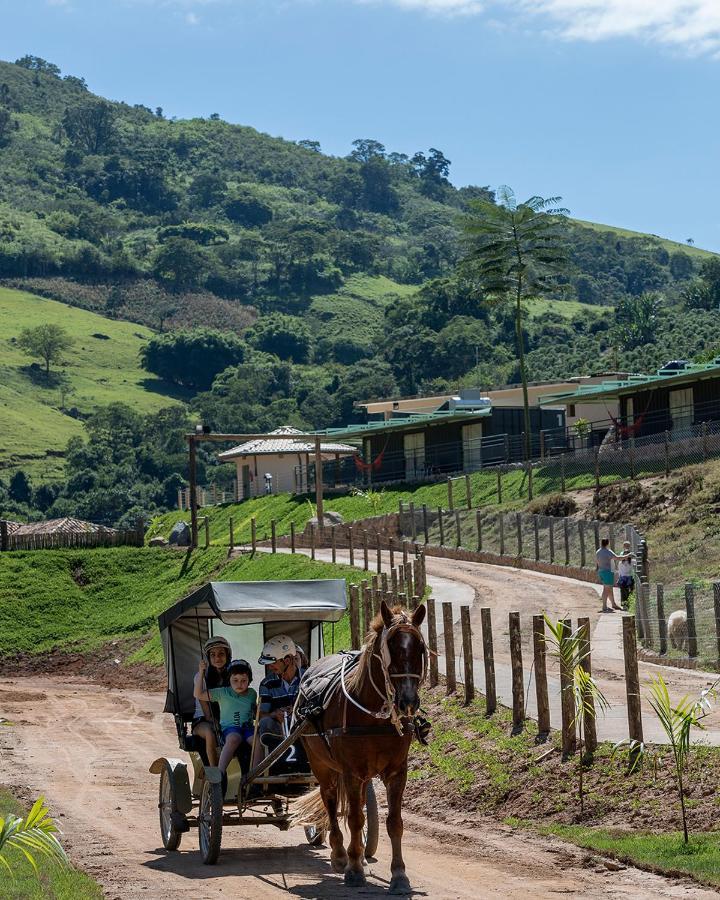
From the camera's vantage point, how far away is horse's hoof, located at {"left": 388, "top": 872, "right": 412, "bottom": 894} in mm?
12875

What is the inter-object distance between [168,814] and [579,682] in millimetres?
4692

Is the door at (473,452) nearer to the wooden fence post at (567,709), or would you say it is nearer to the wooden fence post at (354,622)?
the wooden fence post at (354,622)

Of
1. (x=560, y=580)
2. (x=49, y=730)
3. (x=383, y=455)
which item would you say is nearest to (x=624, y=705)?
(x=49, y=730)

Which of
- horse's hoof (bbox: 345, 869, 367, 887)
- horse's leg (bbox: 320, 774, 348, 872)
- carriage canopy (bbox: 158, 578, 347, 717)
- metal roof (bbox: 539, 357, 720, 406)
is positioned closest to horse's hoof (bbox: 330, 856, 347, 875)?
horse's leg (bbox: 320, 774, 348, 872)

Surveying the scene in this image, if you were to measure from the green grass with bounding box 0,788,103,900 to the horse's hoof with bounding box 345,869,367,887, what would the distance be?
221 cm

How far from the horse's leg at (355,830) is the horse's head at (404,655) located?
123 centimetres

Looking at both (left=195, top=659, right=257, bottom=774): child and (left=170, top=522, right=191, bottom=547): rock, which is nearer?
(left=195, top=659, right=257, bottom=774): child

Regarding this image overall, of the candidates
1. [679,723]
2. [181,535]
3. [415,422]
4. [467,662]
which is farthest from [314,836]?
[415,422]

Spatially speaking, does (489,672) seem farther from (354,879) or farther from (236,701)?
(354,879)

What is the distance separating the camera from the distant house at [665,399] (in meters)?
54.4

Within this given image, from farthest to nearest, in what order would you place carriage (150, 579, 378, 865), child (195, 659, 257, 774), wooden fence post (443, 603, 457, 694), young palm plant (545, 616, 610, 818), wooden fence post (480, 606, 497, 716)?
1. wooden fence post (443, 603, 457, 694)
2. wooden fence post (480, 606, 497, 716)
3. young palm plant (545, 616, 610, 818)
4. child (195, 659, 257, 774)
5. carriage (150, 579, 378, 865)

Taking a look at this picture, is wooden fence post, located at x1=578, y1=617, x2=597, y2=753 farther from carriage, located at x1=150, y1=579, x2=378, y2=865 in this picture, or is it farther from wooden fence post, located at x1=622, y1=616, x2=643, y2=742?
carriage, located at x1=150, y1=579, x2=378, y2=865

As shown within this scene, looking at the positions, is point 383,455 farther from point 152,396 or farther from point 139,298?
point 139,298

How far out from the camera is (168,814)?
16.0 m
